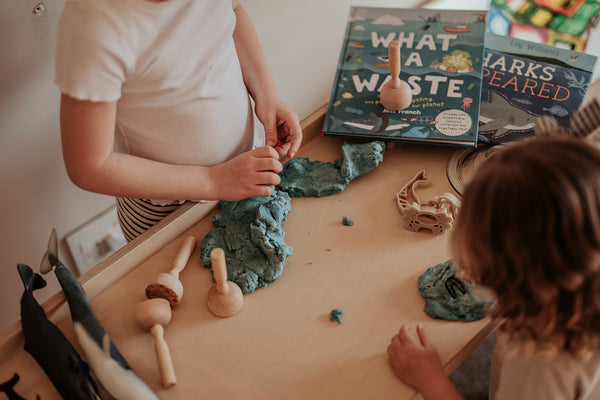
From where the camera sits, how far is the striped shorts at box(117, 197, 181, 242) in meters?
0.81

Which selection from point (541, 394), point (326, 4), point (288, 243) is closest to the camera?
point (541, 394)

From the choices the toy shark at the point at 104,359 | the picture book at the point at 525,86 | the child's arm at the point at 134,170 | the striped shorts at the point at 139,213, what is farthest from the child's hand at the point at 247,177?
the picture book at the point at 525,86

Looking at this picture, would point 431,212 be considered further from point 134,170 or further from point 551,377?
point 134,170

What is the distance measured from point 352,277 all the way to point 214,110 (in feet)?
1.01

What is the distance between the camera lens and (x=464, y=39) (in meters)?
0.95

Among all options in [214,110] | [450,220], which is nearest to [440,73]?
[450,220]

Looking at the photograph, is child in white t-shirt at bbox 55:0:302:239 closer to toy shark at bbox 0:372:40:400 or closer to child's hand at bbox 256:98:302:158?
child's hand at bbox 256:98:302:158

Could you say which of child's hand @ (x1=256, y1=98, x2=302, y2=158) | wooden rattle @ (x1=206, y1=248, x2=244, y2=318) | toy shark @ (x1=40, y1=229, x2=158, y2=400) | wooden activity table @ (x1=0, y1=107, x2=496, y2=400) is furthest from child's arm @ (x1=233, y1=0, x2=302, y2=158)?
toy shark @ (x1=40, y1=229, x2=158, y2=400)

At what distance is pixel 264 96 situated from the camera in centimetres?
84

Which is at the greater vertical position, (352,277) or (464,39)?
(464,39)

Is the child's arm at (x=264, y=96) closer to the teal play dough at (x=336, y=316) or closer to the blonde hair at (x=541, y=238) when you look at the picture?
the teal play dough at (x=336, y=316)

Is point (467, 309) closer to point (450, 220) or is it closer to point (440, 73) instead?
point (450, 220)

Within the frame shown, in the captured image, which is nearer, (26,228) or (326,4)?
(26,228)

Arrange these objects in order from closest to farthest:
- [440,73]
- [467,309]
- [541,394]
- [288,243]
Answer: [541,394] → [467,309] → [288,243] → [440,73]
